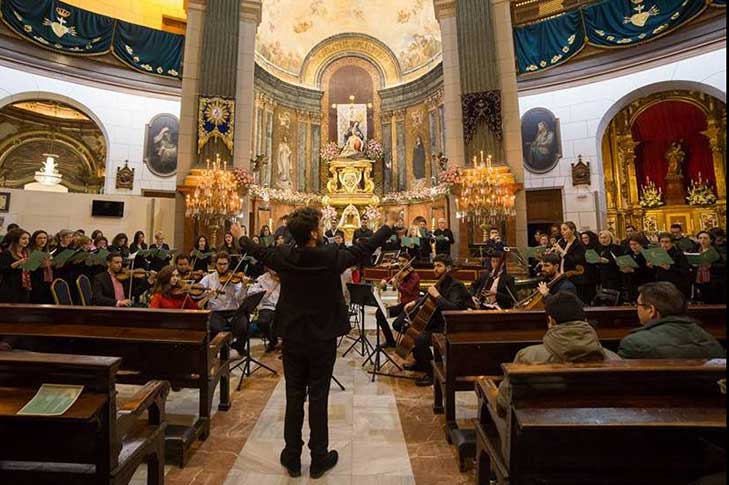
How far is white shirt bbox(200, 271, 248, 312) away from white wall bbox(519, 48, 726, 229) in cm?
1141

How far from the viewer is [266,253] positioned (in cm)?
239

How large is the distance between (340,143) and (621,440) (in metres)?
17.4

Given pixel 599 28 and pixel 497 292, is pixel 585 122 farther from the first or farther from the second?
pixel 497 292

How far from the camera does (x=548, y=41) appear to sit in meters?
12.0

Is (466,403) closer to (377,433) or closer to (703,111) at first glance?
(377,433)

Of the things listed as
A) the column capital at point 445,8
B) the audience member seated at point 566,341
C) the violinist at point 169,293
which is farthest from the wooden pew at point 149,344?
the column capital at point 445,8

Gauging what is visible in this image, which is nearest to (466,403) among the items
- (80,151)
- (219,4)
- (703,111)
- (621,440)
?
(621,440)

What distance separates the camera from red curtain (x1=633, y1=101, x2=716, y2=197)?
511 inches

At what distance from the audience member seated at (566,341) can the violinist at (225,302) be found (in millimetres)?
3266

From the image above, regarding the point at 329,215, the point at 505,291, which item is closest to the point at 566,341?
the point at 505,291

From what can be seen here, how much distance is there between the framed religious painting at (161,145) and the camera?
12875 millimetres

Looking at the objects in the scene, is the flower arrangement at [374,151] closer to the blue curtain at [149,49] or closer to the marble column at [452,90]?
the marble column at [452,90]

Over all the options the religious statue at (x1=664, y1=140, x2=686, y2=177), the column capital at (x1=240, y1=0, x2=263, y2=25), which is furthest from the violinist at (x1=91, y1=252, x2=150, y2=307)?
the religious statue at (x1=664, y1=140, x2=686, y2=177)

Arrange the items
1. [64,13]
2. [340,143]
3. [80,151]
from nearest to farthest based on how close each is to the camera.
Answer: [64,13] → [80,151] → [340,143]
